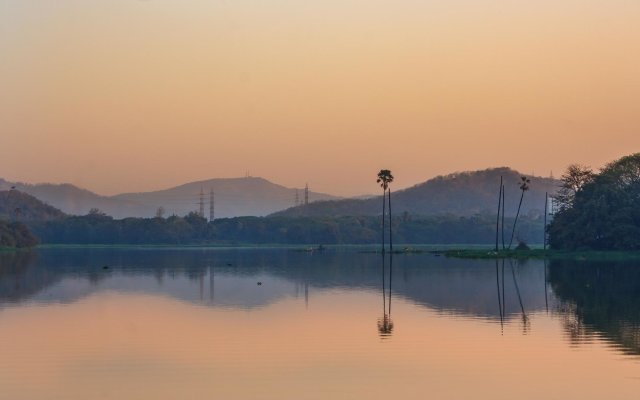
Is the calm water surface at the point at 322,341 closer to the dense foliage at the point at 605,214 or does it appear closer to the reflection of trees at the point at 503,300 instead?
the reflection of trees at the point at 503,300

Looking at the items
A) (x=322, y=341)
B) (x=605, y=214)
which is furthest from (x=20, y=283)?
(x=605, y=214)

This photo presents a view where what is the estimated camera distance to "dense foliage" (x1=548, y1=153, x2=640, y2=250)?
125750mm

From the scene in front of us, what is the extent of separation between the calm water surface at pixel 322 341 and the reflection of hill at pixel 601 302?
142 mm

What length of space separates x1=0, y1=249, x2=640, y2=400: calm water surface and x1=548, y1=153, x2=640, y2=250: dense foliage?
188 feet

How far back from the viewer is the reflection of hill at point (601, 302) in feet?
132

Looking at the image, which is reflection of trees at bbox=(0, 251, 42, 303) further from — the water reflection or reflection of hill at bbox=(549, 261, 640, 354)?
reflection of hill at bbox=(549, 261, 640, 354)

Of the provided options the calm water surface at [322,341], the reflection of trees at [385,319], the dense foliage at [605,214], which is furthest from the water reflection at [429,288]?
the dense foliage at [605,214]

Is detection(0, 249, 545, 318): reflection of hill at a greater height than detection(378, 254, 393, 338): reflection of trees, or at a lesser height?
greater

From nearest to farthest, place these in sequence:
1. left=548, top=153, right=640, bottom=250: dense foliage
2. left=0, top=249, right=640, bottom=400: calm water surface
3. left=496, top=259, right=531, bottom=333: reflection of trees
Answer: left=0, top=249, right=640, bottom=400: calm water surface → left=496, top=259, right=531, bottom=333: reflection of trees → left=548, top=153, right=640, bottom=250: dense foliage

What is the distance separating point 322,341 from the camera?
38312 millimetres

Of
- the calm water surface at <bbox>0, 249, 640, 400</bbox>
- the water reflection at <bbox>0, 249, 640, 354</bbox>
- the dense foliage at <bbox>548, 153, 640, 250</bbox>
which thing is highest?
the dense foliage at <bbox>548, 153, 640, 250</bbox>

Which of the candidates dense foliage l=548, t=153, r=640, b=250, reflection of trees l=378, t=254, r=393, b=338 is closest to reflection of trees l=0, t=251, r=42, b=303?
reflection of trees l=378, t=254, r=393, b=338

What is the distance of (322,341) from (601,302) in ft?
73.2

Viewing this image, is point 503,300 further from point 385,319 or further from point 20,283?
point 20,283
